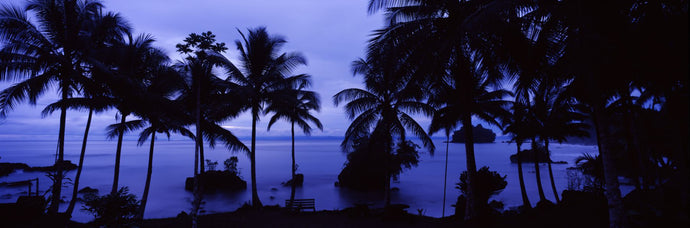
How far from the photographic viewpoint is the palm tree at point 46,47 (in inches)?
360

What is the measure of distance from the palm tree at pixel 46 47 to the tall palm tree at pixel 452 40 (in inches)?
412

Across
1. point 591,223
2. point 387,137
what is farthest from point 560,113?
point 387,137

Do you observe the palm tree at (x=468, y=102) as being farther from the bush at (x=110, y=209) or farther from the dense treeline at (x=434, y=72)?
the bush at (x=110, y=209)

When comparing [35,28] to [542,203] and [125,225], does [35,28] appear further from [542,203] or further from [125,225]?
[542,203]

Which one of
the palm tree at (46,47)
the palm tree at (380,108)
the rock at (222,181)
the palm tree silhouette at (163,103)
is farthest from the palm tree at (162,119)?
the rock at (222,181)

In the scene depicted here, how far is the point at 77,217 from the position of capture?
21.9 meters

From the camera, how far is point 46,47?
9.94 m

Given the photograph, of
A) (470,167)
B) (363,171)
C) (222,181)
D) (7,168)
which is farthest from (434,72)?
(7,168)

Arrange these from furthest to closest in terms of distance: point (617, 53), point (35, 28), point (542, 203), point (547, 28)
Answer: point (542, 203)
point (35, 28)
point (547, 28)
point (617, 53)

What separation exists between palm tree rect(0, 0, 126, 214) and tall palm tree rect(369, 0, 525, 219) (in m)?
10.5

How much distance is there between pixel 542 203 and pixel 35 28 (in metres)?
23.9

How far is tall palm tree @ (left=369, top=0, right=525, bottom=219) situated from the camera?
7684 mm

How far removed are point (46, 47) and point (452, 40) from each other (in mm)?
Result: 12748

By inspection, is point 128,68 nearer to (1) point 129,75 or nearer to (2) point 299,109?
(1) point 129,75
